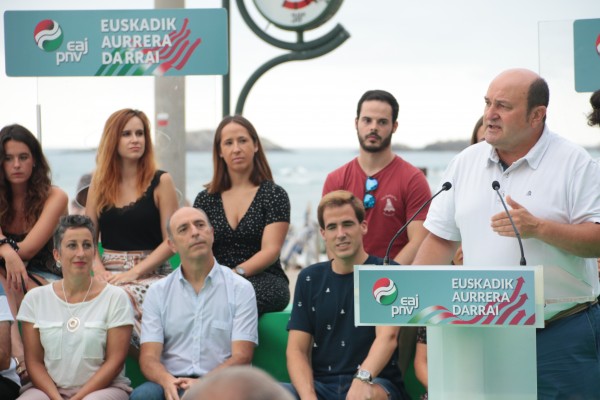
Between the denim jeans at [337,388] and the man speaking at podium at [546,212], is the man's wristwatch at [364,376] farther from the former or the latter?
the man speaking at podium at [546,212]

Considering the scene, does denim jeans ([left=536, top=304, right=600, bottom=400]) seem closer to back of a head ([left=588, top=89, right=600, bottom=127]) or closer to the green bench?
back of a head ([left=588, top=89, right=600, bottom=127])

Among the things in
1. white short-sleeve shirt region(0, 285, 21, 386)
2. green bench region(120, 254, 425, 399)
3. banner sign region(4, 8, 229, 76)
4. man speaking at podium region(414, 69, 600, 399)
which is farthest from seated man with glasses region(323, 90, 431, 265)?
white short-sleeve shirt region(0, 285, 21, 386)

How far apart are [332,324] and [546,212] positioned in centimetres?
165

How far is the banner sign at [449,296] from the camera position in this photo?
9.10 ft

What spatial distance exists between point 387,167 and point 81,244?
1.71 meters

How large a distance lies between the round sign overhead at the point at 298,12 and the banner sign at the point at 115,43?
87 centimetres

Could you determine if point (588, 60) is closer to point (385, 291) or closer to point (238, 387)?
point (385, 291)

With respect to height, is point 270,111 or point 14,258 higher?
point 270,111

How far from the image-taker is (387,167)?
548 cm

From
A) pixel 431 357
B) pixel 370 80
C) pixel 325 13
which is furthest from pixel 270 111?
pixel 431 357

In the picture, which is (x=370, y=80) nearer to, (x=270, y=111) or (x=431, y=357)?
(x=270, y=111)

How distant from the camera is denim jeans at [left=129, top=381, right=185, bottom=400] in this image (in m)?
4.79

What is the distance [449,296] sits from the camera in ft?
9.27

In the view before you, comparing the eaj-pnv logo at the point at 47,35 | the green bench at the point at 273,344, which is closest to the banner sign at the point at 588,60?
the green bench at the point at 273,344
